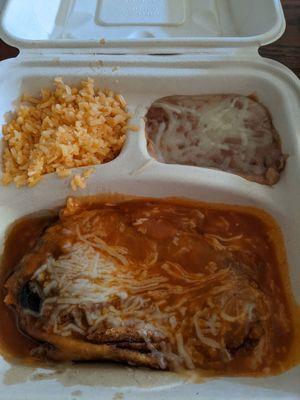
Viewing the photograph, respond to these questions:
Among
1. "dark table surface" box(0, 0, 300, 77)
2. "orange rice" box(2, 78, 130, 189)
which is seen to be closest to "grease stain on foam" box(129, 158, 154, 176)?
"orange rice" box(2, 78, 130, 189)

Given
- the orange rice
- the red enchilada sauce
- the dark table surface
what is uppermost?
the orange rice

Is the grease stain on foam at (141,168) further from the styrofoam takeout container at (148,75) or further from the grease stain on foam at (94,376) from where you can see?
the grease stain on foam at (94,376)

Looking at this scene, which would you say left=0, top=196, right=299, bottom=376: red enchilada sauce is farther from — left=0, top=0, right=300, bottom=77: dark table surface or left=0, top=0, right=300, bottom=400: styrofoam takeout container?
left=0, top=0, right=300, bottom=77: dark table surface

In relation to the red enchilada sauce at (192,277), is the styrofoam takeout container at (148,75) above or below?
above

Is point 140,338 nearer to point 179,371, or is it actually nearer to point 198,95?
point 179,371

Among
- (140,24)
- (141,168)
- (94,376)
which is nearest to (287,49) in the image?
(140,24)

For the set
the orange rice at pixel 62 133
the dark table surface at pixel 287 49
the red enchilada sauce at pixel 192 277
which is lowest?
the red enchilada sauce at pixel 192 277

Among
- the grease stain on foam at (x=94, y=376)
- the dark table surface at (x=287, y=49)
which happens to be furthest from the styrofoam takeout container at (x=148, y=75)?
the dark table surface at (x=287, y=49)
